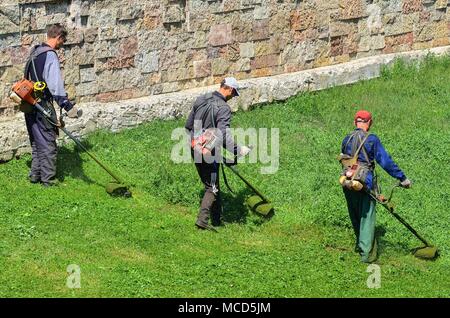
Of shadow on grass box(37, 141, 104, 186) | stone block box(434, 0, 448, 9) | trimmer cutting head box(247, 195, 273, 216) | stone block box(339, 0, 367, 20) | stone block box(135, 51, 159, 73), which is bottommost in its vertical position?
trimmer cutting head box(247, 195, 273, 216)

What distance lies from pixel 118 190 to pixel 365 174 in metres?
2.96

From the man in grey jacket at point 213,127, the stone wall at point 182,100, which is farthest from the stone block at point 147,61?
the man in grey jacket at point 213,127

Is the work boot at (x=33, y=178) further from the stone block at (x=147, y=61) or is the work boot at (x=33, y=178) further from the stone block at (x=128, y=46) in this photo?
the stone block at (x=147, y=61)

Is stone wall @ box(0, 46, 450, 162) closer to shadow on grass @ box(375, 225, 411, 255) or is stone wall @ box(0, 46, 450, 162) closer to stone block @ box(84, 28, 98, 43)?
stone block @ box(84, 28, 98, 43)

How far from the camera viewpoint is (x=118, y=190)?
12359 millimetres

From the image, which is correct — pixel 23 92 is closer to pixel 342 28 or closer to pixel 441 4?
pixel 342 28

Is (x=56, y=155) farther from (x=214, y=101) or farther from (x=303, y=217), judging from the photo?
(x=303, y=217)

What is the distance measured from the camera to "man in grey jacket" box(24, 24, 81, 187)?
12.2 metres

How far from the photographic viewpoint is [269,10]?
15.6 m

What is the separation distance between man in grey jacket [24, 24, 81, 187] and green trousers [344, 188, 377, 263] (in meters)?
3.25

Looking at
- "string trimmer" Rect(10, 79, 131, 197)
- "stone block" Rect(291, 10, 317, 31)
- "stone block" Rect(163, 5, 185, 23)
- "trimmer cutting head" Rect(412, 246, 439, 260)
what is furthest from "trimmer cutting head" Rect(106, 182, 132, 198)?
"stone block" Rect(291, 10, 317, 31)

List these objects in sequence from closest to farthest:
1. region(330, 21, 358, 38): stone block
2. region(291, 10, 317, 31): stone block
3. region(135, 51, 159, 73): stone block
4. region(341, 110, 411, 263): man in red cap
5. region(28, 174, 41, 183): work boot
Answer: region(341, 110, 411, 263): man in red cap < region(28, 174, 41, 183): work boot < region(135, 51, 159, 73): stone block < region(291, 10, 317, 31): stone block < region(330, 21, 358, 38): stone block

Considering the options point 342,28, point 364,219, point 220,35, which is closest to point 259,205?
point 364,219

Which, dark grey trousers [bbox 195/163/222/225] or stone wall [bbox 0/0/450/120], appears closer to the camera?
dark grey trousers [bbox 195/163/222/225]
